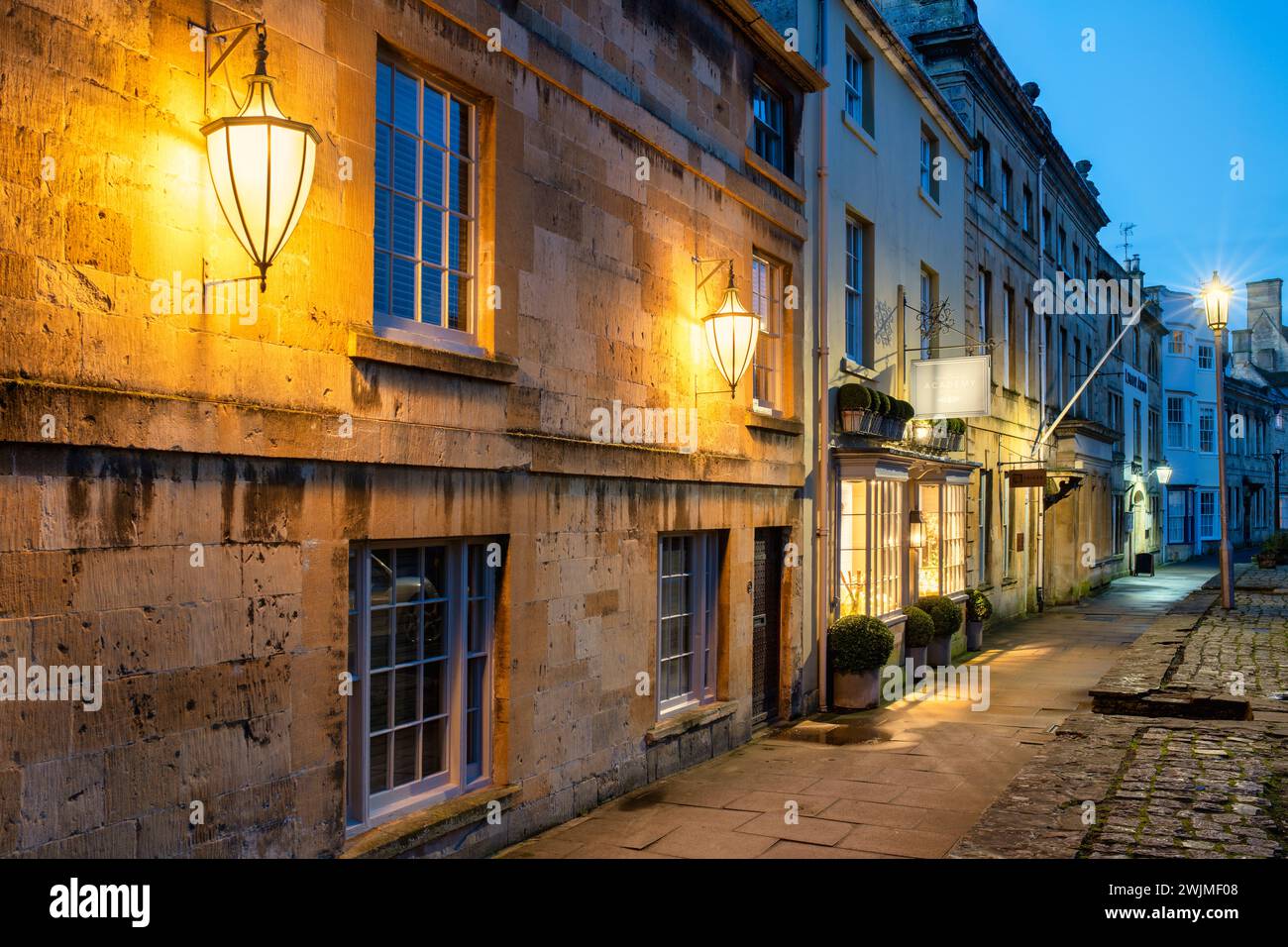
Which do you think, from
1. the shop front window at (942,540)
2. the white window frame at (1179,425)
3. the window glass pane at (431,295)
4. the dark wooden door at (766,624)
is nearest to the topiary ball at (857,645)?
the dark wooden door at (766,624)

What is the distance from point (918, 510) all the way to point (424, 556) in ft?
35.1

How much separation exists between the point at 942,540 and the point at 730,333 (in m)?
8.40

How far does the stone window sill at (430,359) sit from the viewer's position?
6.29 m

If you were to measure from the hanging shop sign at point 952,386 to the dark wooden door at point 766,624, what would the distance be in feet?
14.7

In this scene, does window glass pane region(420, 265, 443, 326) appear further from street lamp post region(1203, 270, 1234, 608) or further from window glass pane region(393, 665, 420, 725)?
street lamp post region(1203, 270, 1234, 608)

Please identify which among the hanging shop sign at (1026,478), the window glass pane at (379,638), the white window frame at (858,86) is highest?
the white window frame at (858,86)

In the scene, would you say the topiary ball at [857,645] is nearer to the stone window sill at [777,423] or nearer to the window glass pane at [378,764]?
the stone window sill at [777,423]

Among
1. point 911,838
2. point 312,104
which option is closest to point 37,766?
point 312,104

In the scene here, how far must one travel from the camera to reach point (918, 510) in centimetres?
1638

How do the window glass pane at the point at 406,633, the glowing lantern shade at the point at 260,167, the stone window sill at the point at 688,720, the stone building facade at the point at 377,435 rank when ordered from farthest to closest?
1. the stone window sill at the point at 688,720
2. the window glass pane at the point at 406,633
3. the glowing lantern shade at the point at 260,167
4. the stone building facade at the point at 377,435

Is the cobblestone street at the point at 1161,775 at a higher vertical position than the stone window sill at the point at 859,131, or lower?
lower

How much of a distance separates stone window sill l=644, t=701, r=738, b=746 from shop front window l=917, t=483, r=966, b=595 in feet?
21.9

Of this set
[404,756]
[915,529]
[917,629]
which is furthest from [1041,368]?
[404,756]

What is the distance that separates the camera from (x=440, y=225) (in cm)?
735
